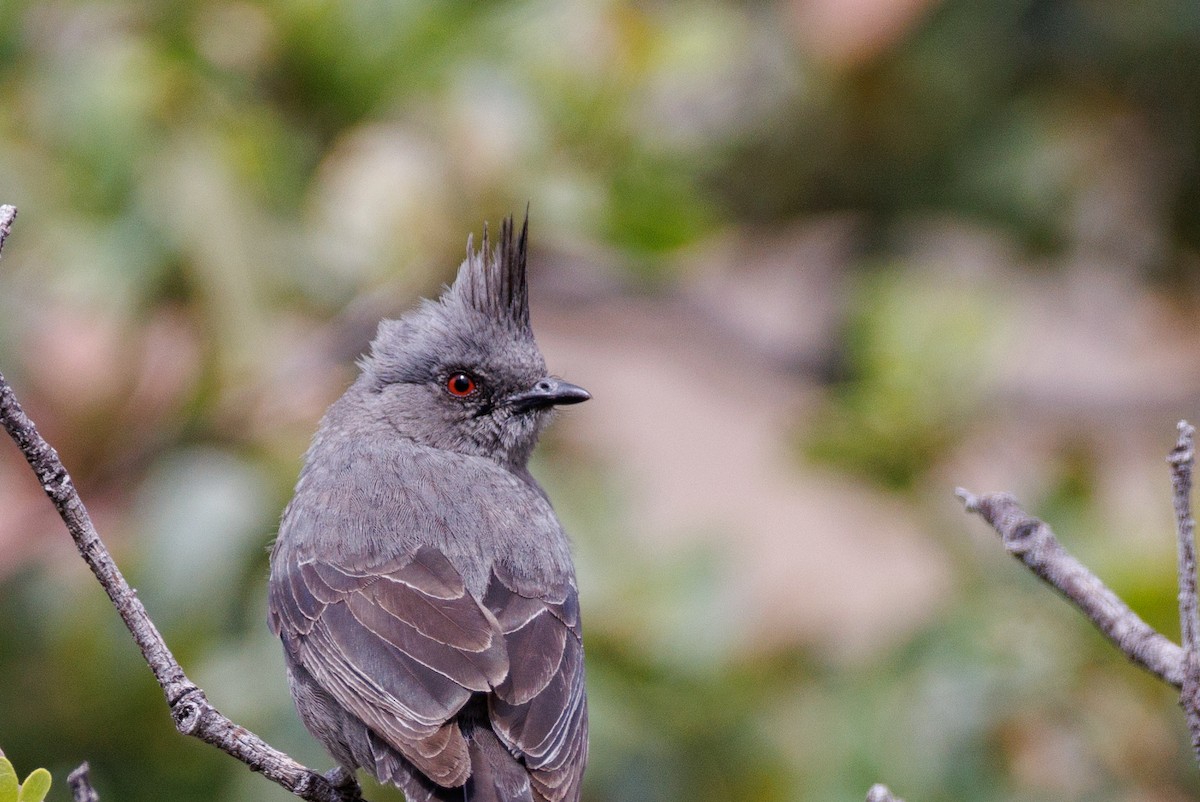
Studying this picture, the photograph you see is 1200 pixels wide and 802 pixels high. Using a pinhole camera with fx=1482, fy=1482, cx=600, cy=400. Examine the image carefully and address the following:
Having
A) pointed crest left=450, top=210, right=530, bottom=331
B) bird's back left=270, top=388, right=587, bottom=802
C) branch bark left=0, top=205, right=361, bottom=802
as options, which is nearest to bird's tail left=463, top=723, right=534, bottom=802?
bird's back left=270, top=388, right=587, bottom=802

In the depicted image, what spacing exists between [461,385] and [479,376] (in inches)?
2.6

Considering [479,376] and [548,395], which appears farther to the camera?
[479,376]

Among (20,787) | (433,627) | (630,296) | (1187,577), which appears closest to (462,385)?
(433,627)

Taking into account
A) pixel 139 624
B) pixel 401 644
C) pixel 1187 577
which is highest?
pixel 401 644

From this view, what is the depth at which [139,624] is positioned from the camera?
2.81 m

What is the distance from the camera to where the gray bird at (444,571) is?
11.1ft

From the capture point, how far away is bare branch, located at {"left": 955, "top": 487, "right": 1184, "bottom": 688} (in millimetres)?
2574

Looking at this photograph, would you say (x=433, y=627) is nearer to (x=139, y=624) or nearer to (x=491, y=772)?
(x=491, y=772)

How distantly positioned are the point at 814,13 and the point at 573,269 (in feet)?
4.66

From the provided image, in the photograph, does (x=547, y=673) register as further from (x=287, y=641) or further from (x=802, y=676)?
(x=802, y=676)

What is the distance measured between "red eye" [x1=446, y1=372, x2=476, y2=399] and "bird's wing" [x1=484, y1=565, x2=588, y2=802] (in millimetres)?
913

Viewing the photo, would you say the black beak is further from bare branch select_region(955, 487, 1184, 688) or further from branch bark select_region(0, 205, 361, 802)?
bare branch select_region(955, 487, 1184, 688)

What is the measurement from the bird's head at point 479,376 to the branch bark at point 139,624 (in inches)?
57.6

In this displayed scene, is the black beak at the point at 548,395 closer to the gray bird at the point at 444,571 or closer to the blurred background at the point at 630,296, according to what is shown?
the gray bird at the point at 444,571
